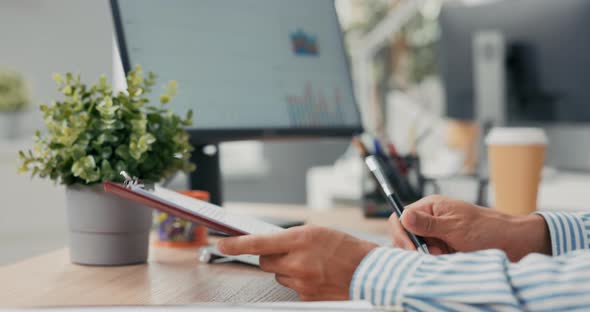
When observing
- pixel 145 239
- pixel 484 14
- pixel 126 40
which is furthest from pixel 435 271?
pixel 484 14

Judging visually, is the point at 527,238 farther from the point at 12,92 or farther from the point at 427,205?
the point at 12,92

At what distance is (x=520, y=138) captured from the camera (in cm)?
111

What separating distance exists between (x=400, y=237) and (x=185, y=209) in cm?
26

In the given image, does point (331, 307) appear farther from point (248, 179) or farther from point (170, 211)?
point (248, 179)

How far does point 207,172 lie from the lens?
3.67 feet

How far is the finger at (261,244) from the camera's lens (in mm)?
620

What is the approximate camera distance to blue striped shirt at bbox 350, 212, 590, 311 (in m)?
0.54

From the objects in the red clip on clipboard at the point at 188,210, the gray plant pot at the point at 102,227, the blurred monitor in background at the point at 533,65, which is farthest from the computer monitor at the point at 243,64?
the blurred monitor in background at the point at 533,65

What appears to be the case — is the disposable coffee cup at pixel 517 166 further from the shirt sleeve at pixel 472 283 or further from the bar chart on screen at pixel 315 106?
the shirt sleeve at pixel 472 283

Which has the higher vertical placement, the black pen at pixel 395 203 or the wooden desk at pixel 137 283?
the black pen at pixel 395 203

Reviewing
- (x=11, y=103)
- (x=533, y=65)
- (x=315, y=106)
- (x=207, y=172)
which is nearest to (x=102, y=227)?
(x=207, y=172)

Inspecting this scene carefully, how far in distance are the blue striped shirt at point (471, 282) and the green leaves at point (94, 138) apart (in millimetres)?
351

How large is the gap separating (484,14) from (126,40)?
1209 millimetres

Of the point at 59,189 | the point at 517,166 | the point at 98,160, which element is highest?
the point at 98,160
